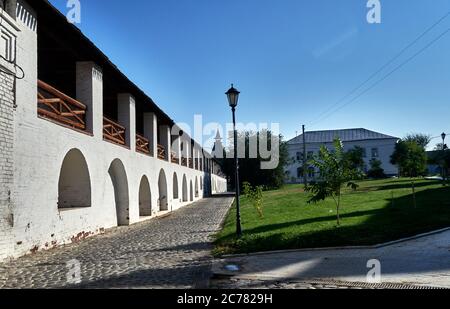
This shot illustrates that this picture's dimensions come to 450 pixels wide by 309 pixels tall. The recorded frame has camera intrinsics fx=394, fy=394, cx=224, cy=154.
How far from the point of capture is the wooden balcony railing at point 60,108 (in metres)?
9.68

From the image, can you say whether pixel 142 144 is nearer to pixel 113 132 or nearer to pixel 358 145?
pixel 113 132

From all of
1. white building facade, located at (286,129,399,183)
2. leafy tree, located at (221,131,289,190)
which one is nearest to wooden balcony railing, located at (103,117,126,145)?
leafy tree, located at (221,131,289,190)

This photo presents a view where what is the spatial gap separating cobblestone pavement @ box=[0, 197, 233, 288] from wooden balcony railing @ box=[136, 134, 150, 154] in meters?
6.87

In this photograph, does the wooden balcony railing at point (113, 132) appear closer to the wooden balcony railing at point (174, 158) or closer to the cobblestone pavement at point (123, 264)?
the cobblestone pavement at point (123, 264)

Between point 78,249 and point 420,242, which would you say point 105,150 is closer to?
point 78,249

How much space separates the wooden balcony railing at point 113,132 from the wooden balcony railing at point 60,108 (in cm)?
170

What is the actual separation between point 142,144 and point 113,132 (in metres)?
3.87

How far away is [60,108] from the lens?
10.5 meters

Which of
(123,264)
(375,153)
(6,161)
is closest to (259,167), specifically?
(375,153)

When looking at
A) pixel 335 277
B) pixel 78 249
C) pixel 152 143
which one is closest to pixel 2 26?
pixel 78 249

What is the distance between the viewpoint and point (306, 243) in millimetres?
8953

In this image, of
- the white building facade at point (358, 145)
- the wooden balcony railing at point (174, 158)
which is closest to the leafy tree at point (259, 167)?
the wooden balcony railing at point (174, 158)

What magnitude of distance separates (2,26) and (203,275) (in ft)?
19.8
